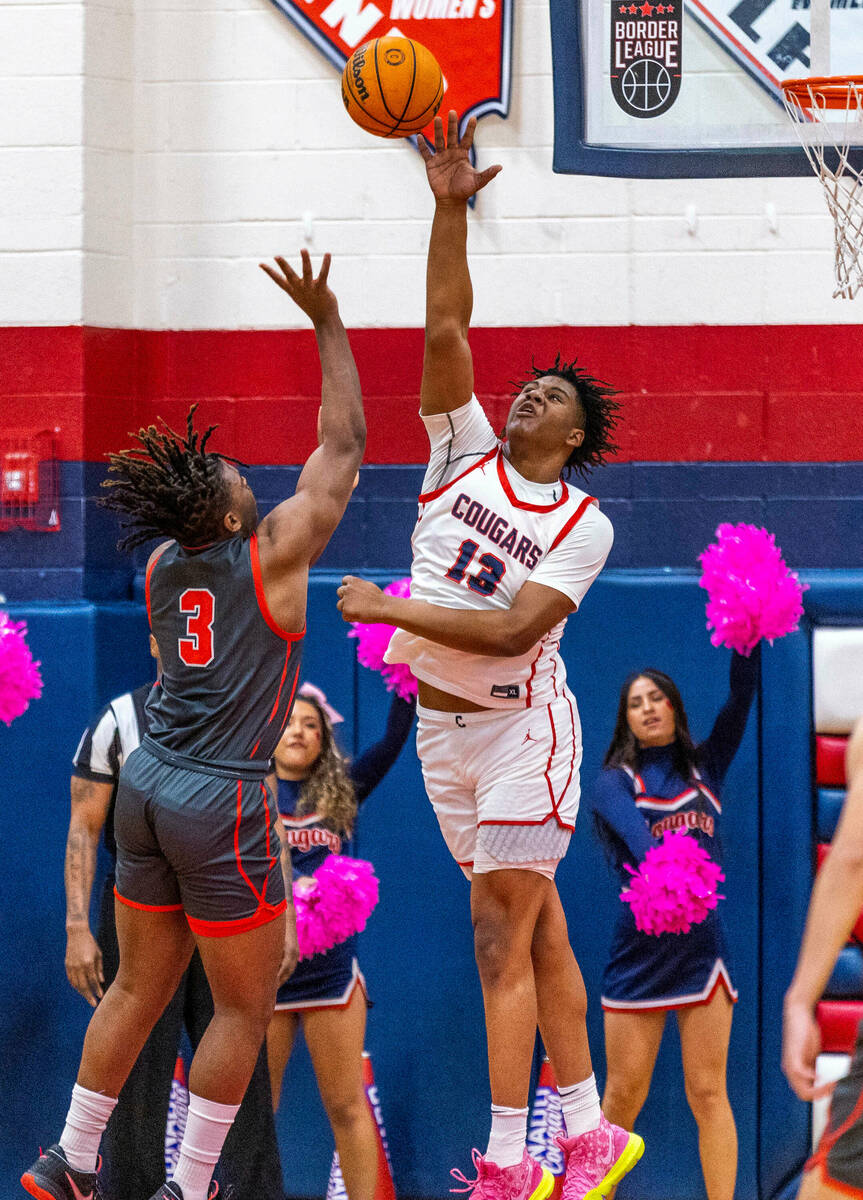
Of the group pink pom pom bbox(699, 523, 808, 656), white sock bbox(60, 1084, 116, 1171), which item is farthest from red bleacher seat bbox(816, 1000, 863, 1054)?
white sock bbox(60, 1084, 116, 1171)

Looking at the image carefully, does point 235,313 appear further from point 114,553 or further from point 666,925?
point 666,925

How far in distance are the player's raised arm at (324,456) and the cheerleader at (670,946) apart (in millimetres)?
1714

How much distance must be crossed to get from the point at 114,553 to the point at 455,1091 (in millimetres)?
2350

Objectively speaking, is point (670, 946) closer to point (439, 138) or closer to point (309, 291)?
point (309, 291)

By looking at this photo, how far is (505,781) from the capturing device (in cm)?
414

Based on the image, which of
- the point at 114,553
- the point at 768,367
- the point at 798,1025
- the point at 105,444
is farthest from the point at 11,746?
the point at 798,1025

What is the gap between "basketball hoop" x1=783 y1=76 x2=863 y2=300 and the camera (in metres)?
4.88

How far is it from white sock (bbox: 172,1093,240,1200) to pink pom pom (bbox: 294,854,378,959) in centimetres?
113

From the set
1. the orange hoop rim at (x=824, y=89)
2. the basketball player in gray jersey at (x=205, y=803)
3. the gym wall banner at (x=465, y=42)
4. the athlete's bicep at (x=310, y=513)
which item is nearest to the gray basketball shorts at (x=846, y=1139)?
the basketball player in gray jersey at (x=205, y=803)

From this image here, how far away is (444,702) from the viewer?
14.0 ft

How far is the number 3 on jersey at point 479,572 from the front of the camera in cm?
422

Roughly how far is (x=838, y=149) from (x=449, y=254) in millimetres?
1801

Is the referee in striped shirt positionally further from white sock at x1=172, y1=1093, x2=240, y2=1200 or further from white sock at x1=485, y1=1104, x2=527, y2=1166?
white sock at x1=485, y1=1104, x2=527, y2=1166

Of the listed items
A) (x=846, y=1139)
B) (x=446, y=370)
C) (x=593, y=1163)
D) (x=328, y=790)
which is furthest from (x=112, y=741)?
(x=846, y=1139)
